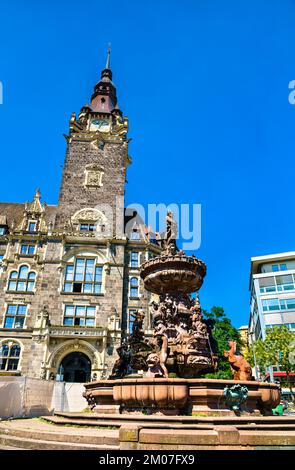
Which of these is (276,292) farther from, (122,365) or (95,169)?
(122,365)

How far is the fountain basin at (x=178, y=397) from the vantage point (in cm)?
834

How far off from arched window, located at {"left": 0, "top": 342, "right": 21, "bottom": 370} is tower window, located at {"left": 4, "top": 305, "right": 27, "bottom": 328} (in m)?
1.70

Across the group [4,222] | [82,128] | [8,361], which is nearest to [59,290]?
[8,361]

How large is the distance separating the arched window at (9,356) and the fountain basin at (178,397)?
2197cm

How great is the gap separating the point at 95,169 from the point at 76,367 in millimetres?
20211

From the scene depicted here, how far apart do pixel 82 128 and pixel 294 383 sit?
3703 cm

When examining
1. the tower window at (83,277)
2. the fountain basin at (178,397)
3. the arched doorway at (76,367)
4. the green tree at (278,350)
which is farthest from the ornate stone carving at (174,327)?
the green tree at (278,350)

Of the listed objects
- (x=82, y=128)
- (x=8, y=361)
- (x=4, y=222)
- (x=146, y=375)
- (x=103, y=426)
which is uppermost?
(x=82, y=128)

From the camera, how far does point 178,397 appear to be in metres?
8.27

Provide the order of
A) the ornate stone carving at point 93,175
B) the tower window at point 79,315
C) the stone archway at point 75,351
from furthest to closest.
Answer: the ornate stone carving at point 93,175 → the tower window at point 79,315 → the stone archway at point 75,351

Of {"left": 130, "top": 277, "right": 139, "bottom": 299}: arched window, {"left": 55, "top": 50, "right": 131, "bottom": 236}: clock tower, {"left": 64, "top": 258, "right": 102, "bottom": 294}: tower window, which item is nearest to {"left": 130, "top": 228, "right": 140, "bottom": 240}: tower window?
{"left": 55, "top": 50, "right": 131, "bottom": 236}: clock tower

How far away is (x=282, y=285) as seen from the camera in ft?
147

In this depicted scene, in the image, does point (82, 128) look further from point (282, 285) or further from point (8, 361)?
point (282, 285)

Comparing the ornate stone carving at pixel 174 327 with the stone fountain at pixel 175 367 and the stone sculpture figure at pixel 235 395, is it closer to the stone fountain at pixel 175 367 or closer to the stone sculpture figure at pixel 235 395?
the stone fountain at pixel 175 367
